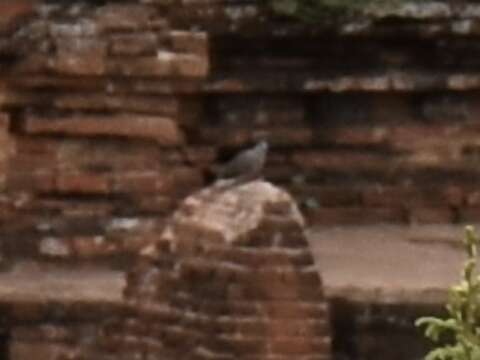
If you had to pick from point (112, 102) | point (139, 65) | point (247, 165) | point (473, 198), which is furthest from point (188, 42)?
point (473, 198)

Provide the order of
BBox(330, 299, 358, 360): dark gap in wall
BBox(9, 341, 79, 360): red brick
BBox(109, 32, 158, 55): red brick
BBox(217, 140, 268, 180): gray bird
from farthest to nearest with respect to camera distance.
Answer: BBox(109, 32, 158, 55): red brick, BBox(217, 140, 268, 180): gray bird, BBox(9, 341, 79, 360): red brick, BBox(330, 299, 358, 360): dark gap in wall

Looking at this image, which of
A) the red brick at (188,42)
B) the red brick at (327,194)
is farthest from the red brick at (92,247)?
the red brick at (327,194)

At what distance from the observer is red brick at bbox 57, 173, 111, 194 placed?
912cm

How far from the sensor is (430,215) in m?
9.73

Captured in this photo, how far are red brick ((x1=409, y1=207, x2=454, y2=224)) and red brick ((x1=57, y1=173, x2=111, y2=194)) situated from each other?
1.78 meters

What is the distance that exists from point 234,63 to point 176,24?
51 cm

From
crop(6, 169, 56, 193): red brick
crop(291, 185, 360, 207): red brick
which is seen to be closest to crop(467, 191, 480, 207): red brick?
crop(291, 185, 360, 207): red brick

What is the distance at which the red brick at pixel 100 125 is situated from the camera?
910cm

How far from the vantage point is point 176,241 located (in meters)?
6.41

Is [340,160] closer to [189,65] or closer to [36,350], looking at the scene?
[189,65]

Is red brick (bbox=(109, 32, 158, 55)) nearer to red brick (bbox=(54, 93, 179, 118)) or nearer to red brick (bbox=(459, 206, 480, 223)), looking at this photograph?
red brick (bbox=(54, 93, 179, 118))

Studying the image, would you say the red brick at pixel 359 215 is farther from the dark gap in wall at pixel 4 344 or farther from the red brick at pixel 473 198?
the dark gap in wall at pixel 4 344

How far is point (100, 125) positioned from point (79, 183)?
325mm

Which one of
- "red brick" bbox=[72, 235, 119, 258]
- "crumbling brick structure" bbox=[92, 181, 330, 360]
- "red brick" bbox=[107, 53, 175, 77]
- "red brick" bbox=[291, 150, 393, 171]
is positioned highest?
"red brick" bbox=[107, 53, 175, 77]
